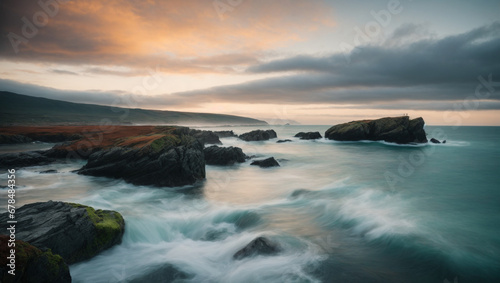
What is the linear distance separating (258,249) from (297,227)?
3758mm

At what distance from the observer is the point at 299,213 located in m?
15.2

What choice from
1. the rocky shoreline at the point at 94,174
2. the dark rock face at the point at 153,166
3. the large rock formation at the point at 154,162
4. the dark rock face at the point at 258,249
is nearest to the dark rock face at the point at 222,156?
the rocky shoreline at the point at 94,174

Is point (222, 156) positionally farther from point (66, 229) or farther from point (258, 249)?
point (66, 229)

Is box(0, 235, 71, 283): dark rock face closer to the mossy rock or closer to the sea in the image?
the sea

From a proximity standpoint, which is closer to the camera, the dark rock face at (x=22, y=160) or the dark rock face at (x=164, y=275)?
the dark rock face at (x=164, y=275)

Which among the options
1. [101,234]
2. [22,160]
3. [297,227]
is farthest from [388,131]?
[22,160]

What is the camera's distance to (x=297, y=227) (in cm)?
1284

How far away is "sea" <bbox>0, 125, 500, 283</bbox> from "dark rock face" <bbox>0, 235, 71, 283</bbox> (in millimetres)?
1986

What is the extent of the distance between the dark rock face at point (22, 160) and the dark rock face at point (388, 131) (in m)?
65.0

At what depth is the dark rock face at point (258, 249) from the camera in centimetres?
959

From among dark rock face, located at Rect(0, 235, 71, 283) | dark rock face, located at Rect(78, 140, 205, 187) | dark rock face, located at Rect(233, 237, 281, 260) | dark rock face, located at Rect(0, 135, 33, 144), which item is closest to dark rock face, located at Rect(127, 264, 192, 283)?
dark rock face, located at Rect(233, 237, 281, 260)

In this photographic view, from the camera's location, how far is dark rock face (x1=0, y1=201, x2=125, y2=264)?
8148 mm

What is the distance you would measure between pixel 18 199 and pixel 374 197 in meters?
23.7

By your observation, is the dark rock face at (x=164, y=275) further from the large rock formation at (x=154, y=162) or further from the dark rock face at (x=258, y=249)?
the large rock formation at (x=154, y=162)
